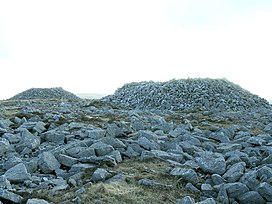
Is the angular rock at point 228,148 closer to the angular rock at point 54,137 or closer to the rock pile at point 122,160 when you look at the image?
the rock pile at point 122,160

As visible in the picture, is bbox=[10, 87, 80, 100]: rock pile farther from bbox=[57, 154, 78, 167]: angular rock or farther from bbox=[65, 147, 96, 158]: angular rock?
bbox=[57, 154, 78, 167]: angular rock

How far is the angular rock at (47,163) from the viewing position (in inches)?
288

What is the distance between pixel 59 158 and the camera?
774 cm

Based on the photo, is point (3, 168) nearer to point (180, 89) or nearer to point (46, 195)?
point (46, 195)

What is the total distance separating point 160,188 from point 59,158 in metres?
2.42

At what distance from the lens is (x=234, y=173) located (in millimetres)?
7453

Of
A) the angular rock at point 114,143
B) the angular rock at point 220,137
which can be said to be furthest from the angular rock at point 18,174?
the angular rock at point 220,137

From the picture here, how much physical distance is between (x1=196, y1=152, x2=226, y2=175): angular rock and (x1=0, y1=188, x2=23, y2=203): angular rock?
4.13 meters

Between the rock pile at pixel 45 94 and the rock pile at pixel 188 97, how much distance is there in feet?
49.3

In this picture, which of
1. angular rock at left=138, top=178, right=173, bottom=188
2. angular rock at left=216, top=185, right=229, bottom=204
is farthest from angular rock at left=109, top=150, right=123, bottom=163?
angular rock at left=216, top=185, right=229, bottom=204

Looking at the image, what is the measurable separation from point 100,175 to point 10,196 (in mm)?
1780

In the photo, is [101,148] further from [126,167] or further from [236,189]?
[236,189]

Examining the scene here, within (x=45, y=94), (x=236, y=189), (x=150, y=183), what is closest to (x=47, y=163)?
(x=150, y=183)

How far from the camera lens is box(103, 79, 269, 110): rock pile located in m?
25.8
